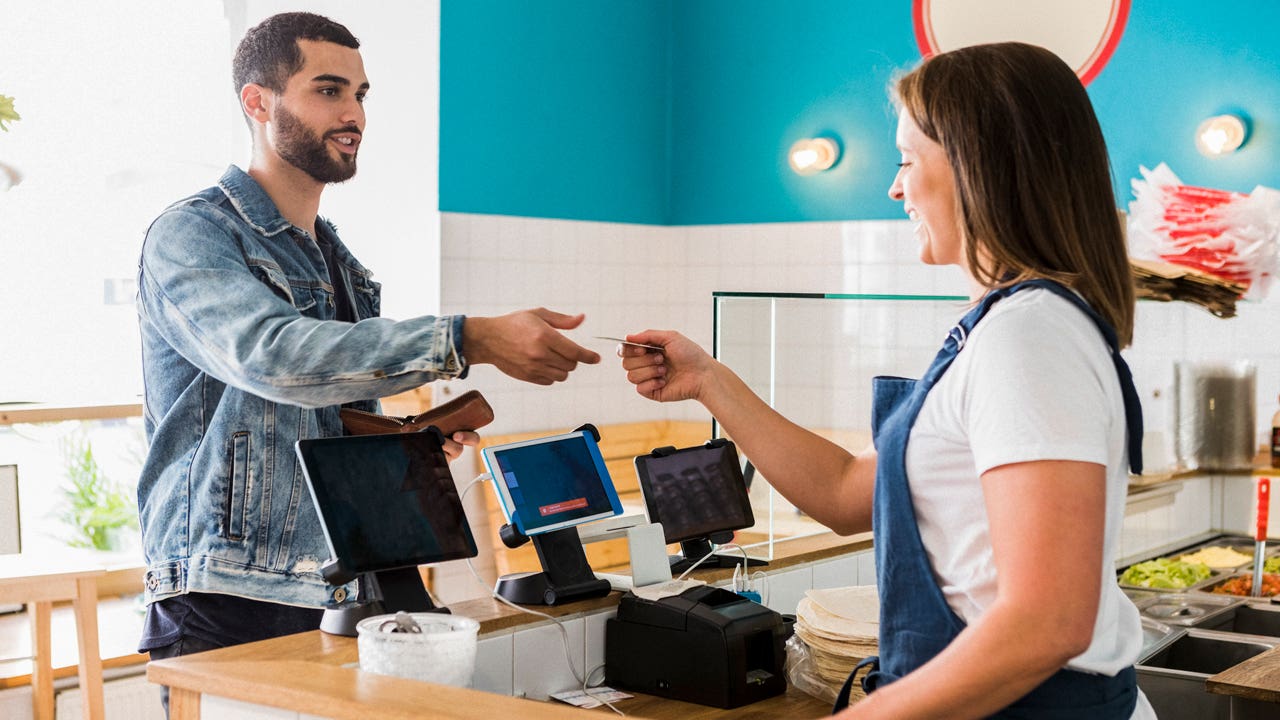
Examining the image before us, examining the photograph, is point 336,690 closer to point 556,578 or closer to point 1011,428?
point 556,578

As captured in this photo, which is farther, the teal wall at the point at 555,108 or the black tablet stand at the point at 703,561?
the teal wall at the point at 555,108

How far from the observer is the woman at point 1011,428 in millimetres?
1130

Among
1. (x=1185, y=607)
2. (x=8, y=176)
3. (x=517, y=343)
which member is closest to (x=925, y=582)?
(x=517, y=343)

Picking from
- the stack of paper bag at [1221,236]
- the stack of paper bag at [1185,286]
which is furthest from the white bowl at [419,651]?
the stack of paper bag at [1221,236]

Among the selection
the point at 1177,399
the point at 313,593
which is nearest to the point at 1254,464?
the point at 1177,399

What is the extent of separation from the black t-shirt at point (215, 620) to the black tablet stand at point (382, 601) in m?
0.15

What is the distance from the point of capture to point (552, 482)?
2.02 m

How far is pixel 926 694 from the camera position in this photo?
116 cm

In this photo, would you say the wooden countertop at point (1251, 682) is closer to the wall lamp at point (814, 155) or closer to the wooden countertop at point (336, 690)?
the wooden countertop at point (336, 690)

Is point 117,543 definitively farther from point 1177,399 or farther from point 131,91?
point 1177,399

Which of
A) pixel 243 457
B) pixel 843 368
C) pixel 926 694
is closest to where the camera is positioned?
pixel 926 694

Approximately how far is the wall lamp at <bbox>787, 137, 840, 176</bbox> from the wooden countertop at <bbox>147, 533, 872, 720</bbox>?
3.78m

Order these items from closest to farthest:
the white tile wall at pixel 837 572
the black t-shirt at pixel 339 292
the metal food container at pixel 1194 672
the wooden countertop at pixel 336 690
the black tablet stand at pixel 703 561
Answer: the wooden countertop at pixel 336 690 < the black t-shirt at pixel 339 292 < the black tablet stand at pixel 703 561 < the metal food container at pixel 1194 672 < the white tile wall at pixel 837 572

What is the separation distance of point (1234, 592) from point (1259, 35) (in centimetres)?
218
